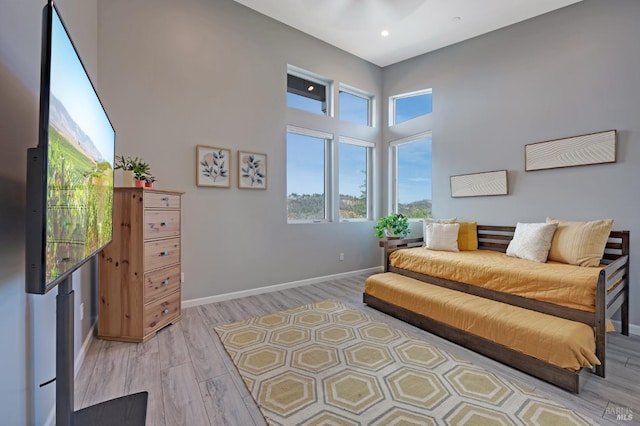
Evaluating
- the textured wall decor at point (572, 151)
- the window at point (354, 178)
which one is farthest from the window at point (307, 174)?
the textured wall decor at point (572, 151)

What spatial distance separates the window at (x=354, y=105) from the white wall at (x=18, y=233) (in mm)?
3723

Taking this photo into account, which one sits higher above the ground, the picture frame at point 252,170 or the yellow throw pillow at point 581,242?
the picture frame at point 252,170

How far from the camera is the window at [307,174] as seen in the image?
3.93 metres

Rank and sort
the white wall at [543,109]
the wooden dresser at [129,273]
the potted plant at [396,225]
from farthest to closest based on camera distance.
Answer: the potted plant at [396,225], the white wall at [543,109], the wooden dresser at [129,273]

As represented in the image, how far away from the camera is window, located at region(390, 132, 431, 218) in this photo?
434cm

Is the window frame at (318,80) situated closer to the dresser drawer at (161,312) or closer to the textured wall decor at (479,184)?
the textured wall decor at (479,184)

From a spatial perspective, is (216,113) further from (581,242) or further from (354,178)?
(581,242)

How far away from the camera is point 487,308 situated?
86.7 inches

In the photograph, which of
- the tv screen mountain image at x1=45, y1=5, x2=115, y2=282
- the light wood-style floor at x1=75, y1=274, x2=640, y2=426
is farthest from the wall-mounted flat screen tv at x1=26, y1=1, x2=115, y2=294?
the light wood-style floor at x1=75, y1=274, x2=640, y2=426

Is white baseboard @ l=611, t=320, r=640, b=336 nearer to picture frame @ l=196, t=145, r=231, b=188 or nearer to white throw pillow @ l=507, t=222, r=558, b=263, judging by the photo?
white throw pillow @ l=507, t=222, r=558, b=263

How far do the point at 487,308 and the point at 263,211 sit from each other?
2.63 m

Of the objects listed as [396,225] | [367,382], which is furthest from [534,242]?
[367,382]

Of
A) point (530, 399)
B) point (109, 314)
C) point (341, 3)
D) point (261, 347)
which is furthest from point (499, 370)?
point (341, 3)

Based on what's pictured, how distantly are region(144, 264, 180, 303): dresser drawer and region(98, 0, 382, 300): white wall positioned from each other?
397mm
